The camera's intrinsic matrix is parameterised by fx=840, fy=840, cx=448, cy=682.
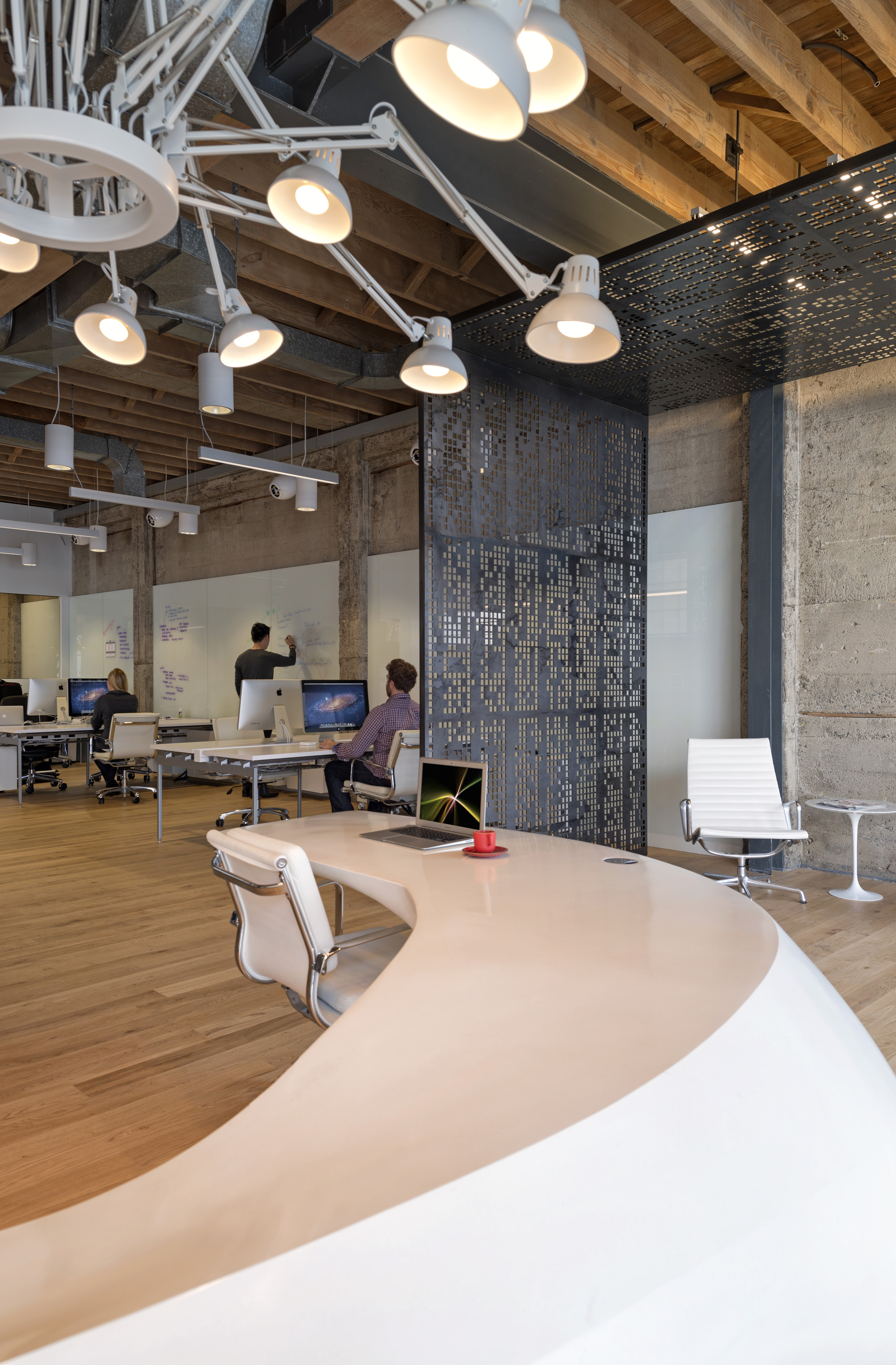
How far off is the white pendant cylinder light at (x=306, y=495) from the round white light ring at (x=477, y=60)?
7331 millimetres

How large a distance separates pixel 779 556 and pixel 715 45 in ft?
10.3

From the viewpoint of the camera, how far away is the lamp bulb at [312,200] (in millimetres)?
2738

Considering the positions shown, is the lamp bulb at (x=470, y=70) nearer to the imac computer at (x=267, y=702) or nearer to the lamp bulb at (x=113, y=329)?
the lamp bulb at (x=113, y=329)

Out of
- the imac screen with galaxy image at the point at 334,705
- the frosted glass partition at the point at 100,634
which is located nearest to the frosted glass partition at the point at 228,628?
the frosted glass partition at the point at 100,634

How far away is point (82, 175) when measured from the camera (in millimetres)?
2213

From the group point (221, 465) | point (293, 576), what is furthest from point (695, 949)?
point (221, 465)

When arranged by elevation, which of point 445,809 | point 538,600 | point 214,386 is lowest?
point 445,809

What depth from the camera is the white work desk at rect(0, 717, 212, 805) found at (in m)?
9.48

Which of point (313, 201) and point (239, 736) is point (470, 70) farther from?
point (239, 736)

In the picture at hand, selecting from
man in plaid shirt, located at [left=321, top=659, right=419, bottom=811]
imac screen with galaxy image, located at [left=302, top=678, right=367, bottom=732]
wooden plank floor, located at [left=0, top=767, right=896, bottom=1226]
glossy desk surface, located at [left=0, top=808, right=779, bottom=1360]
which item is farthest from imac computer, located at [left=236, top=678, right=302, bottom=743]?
glossy desk surface, located at [left=0, top=808, right=779, bottom=1360]

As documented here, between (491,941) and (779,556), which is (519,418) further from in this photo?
(491,941)

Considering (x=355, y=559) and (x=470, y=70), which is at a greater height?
(x=355, y=559)

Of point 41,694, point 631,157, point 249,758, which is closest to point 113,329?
point 631,157

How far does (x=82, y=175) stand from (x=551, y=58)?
1250 mm
